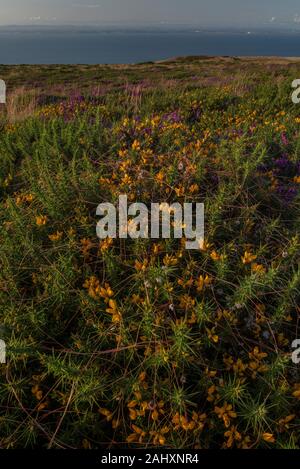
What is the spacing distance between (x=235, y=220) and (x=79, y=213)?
4.78ft

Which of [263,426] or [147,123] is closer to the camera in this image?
[263,426]

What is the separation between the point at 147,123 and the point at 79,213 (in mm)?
2818

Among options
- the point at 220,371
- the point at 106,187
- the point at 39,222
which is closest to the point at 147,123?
the point at 106,187

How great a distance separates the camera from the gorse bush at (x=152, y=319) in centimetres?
205

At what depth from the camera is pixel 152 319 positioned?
230cm

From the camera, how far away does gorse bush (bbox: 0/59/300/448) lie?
2051 millimetres

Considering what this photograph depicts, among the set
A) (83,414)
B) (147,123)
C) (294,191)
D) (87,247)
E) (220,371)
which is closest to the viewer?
(83,414)

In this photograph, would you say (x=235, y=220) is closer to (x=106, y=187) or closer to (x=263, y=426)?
(x=106, y=187)

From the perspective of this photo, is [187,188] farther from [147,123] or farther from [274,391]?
[147,123]

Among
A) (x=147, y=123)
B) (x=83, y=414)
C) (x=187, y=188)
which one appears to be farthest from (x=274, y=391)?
(x=147, y=123)

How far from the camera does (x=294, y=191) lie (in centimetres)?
381
